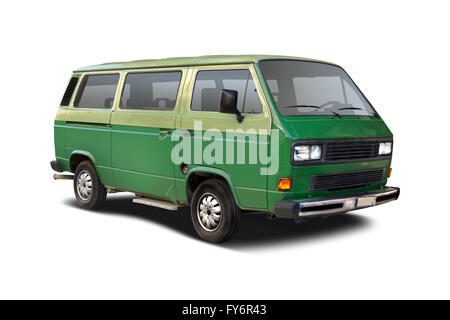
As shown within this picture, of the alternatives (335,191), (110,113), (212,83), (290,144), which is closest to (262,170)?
(290,144)

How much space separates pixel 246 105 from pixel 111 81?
12.0 ft

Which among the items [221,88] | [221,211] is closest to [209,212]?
[221,211]

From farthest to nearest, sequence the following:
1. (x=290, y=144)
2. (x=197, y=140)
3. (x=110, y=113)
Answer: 1. (x=110, y=113)
2. (x=197, y=140)
3. (x=290, y=144)

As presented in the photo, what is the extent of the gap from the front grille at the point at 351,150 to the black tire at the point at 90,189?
499 centimetres

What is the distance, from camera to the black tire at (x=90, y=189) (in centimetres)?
1087

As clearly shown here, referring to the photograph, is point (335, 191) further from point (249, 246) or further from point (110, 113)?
point (110, 113)

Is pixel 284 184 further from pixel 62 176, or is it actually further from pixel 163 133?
pixel 62 176

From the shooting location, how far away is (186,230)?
9258mm

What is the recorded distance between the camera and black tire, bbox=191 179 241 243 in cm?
814

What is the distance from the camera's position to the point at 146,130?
9.41 meters

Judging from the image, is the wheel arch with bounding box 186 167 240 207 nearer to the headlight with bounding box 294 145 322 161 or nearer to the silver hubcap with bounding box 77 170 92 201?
the headlight with bounding box 294 145 322 161

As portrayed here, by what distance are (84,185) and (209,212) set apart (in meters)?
3.72

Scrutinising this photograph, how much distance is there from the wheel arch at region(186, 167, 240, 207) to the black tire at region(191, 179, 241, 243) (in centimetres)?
12

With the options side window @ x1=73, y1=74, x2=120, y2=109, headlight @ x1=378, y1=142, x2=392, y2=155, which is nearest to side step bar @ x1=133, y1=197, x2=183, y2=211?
side window @ x1=73, y1=74, x2=120, y2=109
